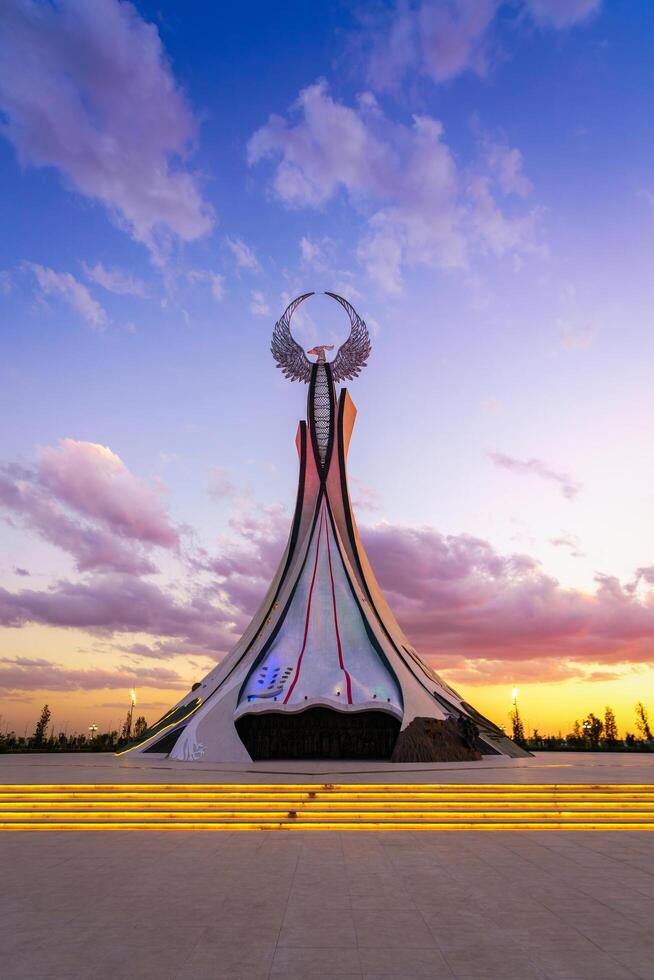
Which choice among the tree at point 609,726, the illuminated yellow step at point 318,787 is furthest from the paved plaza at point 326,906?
the tree at point 609,726

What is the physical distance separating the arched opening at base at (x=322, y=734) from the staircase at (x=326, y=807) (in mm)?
6821

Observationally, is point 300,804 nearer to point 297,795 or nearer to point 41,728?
point 297,795

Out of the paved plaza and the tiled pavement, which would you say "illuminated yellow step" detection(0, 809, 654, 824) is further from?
the tiled pavement

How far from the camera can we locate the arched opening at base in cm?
1482

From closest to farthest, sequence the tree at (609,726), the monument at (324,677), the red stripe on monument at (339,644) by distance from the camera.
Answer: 1. the monument at (324,677)
2. the red stripe on monument at (339,644)
3. the tree at (609,726)

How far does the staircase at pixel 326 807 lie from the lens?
6961mm

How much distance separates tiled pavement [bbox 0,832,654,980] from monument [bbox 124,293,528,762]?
27.8 feet

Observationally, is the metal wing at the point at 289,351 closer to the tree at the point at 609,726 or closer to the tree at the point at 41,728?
the tree at the point at 41,728

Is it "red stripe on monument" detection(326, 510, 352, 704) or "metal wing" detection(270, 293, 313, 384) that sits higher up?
"metal wing" detection(270, 293, 313, 384)

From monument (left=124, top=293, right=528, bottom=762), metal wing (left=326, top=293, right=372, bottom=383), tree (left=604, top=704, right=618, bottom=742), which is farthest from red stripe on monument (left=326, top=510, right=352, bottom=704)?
tree (left=604, top=704, right=618, bottom=742)

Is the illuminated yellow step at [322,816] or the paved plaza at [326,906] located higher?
the illuminated yellow step at [322,816]

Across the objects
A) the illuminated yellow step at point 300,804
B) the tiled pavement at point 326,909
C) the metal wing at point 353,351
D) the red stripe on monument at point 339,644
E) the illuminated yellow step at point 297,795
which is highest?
the metal wing at point 353,351

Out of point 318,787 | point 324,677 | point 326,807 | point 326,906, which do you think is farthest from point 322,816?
point 324,677

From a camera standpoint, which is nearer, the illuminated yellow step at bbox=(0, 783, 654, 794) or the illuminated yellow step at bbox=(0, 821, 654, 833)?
the illuminated yellow step at bbox=(0, 821, 654, 833)
